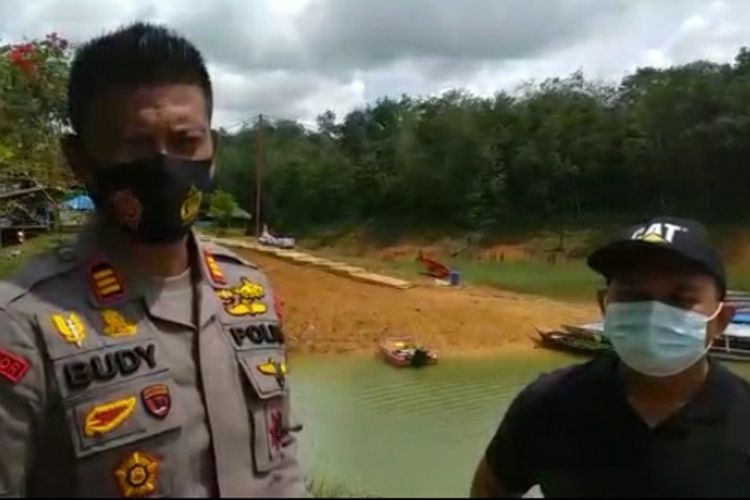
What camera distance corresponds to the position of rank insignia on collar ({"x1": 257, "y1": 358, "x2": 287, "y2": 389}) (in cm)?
131

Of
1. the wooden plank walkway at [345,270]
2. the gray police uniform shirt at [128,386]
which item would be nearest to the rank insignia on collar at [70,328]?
the gray police uniform shirt at [128,386]

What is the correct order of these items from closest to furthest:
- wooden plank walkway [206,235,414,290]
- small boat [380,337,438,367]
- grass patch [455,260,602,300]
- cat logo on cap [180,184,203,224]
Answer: cat logo on cap [180,184,203,224] → small boat [380,337,438,367] → wooden plank walkway [206,235,414,290] → grass patch [455,260,602,300]

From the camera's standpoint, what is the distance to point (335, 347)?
50.6 ft

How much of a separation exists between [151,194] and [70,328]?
0.17 meters

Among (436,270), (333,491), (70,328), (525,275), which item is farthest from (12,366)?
(525,275)

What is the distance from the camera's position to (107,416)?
1174 millimetres

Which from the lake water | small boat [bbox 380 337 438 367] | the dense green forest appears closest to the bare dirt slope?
small boat [bbox 380 337 438 367]

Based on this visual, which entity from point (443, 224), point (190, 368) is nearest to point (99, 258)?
point (190, 368)

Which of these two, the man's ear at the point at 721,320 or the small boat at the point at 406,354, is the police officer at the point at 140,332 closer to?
the man's ear at the point at 721,320

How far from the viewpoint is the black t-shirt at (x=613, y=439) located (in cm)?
139

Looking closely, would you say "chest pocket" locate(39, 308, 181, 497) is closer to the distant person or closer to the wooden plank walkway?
the distant person

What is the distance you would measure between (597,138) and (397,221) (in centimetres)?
631

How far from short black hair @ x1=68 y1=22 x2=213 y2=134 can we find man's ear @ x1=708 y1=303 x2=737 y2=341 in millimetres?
733

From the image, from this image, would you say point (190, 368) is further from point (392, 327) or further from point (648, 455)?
point (392, 327)
